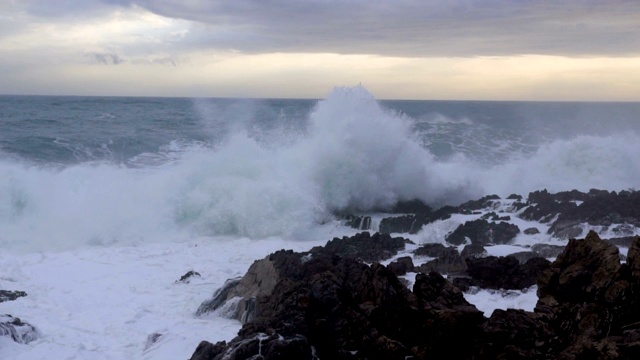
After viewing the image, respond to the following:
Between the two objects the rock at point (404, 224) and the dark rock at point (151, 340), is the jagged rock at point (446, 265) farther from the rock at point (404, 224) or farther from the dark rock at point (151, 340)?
the rock at point (404, 224)

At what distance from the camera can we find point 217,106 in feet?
171

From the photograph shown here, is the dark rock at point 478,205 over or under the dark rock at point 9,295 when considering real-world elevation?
over

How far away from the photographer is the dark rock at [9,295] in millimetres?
11211

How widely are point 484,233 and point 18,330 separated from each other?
32.7 ft

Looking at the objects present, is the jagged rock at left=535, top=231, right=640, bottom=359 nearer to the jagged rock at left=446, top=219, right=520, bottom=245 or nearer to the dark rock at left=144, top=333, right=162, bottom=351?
Answer: the dark rock at left=144, top=333, right=162, bottom=351

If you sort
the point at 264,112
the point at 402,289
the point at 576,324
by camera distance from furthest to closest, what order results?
1. the point at 264,112
2. the point at 402,289
3. the point at 576,324

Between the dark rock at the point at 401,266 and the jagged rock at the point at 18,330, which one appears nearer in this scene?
the jagged rock at the point at 18,330

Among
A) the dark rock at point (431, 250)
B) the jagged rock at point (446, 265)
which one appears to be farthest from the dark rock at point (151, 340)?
the dark rock at point (431, 250)

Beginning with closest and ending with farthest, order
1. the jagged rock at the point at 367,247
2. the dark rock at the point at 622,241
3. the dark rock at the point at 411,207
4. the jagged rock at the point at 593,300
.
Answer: the jagged rock at the point at 593,300 < the dark rock at the point at 622,241 < the jagged rock at the point at 367,247 < the dark rock at the point at 411,207

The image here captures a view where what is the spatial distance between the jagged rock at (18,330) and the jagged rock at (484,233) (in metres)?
9.24

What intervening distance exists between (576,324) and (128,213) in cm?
1438

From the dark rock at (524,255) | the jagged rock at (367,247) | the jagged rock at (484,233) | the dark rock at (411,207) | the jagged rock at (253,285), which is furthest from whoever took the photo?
the dark rock at (411,207)

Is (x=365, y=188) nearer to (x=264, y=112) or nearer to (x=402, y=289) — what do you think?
(x=402, y=289)

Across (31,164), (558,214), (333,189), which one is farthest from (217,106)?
(558,214)
